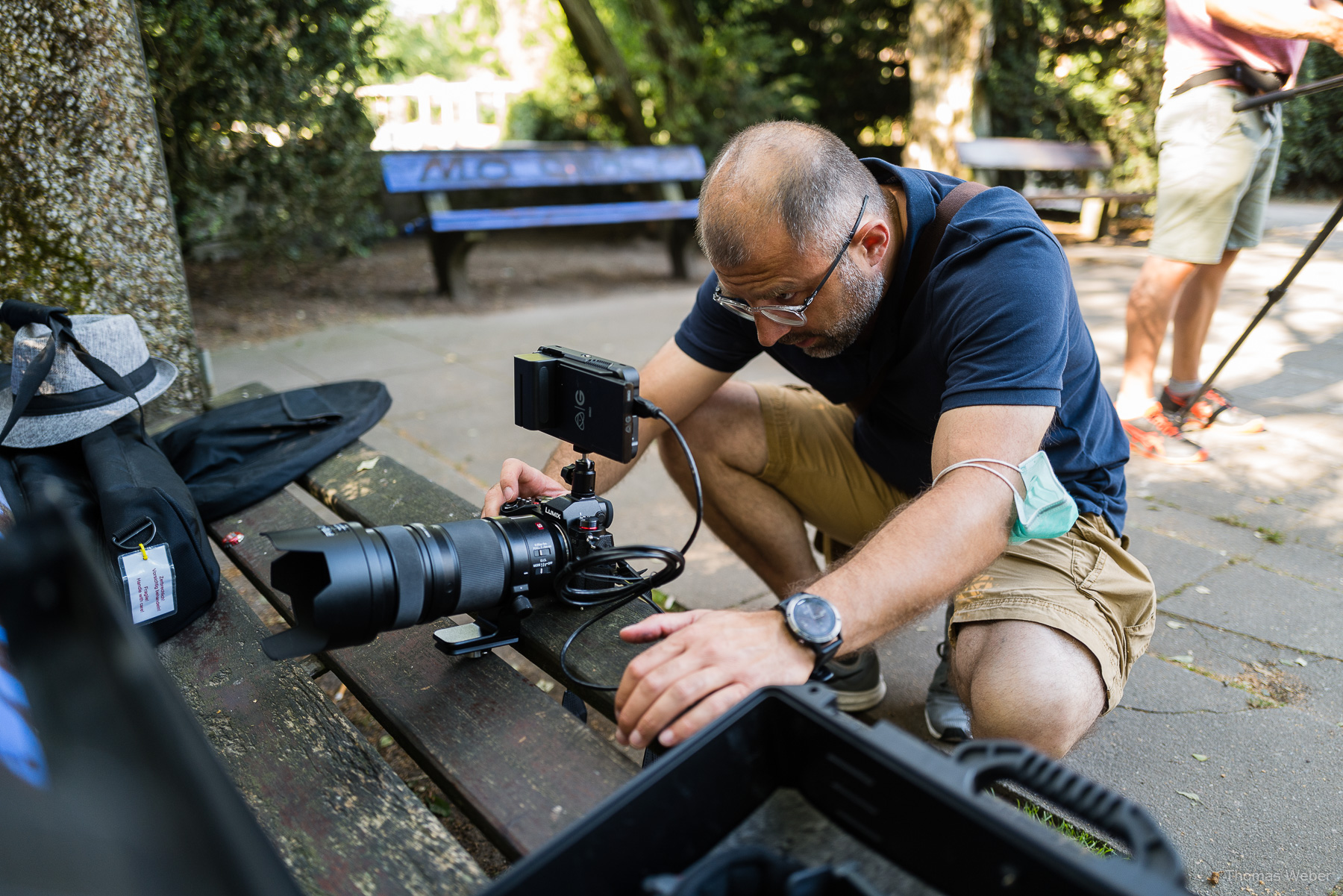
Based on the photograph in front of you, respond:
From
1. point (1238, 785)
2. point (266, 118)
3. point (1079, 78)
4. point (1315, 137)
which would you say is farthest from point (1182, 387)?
point (1315, 137)

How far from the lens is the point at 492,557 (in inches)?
51.4

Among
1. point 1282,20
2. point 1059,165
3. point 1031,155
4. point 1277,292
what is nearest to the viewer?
point 1282,20

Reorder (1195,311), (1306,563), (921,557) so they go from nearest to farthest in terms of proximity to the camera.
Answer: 1. (921,557)
2. (1306,563)
3. (1195,311)

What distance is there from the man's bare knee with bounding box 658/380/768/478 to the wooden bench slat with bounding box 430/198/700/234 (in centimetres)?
338

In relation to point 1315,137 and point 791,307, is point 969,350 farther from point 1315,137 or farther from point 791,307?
point 1315,137

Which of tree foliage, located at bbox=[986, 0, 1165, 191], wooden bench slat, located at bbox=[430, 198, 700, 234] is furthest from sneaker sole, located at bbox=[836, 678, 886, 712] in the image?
tree foliage, located at bbox=[986, 0, 1165, 191]

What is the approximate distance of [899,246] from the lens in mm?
1939

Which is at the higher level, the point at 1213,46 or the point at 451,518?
the point at 1213,46

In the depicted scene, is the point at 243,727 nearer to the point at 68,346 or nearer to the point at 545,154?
the point at 68,346

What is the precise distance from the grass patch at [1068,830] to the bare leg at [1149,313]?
96.5 inches

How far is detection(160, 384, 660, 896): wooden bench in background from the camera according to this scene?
103cm

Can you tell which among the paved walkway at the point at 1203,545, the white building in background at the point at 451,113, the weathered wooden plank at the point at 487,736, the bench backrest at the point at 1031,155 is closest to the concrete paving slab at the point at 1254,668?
the paved walkway at the point at 1203,545

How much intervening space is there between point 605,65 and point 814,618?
783 cm

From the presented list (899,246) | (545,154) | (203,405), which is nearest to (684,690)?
(899,246)
